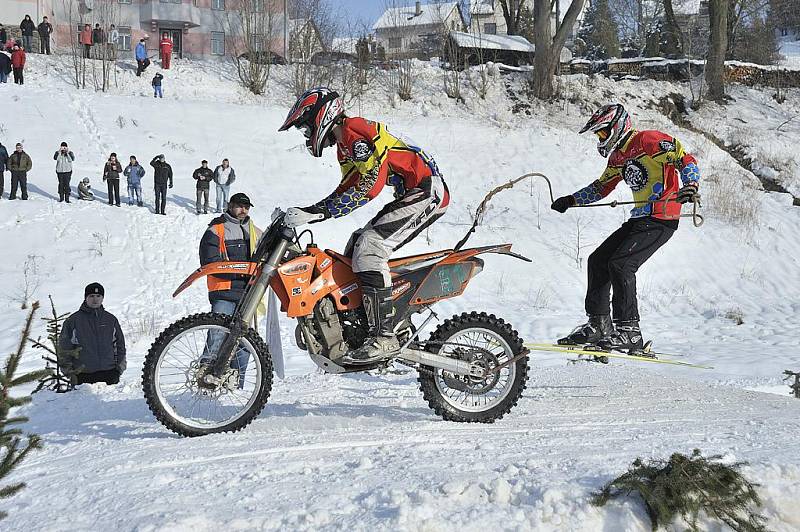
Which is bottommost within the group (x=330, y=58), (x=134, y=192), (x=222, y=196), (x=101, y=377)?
(x=101, y=377)

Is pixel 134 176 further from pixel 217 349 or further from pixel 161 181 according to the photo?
pixel 217 349

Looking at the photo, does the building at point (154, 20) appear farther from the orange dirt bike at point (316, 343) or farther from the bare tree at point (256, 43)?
the orange dirt bike at point (316, 343)

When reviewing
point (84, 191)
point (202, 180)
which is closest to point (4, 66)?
point (84, 191)

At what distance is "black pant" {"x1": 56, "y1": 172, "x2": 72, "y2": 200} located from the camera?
20.3 metres

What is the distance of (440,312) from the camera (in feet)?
52.1

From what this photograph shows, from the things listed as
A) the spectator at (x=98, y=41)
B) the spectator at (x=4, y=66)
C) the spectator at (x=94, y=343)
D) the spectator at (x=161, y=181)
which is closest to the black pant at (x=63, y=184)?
the spectator at (x=161, y=181)

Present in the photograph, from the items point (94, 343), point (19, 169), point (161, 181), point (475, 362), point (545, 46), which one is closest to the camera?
point (475, 362)

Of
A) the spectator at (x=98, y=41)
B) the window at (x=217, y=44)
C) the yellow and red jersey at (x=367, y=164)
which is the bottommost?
the yellow and red jersey at (x=367, y=164)

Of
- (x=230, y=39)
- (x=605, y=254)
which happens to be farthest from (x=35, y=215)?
(x=230, y=39)

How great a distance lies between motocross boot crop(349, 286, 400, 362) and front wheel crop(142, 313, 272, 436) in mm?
702

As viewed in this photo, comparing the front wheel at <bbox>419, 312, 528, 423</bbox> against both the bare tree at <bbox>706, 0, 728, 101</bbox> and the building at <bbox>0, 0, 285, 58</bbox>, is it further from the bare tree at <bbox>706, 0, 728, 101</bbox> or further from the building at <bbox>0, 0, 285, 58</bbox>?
the building at <bbox>0, 0, 285, 58</bbox>

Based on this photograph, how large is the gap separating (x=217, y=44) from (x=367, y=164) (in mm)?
44824

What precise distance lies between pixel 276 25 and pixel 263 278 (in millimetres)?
33076

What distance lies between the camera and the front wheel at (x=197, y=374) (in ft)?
16.7
